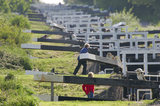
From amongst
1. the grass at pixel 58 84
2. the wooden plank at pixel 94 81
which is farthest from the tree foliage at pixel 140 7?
A: the wooden plank at pixel 94 81

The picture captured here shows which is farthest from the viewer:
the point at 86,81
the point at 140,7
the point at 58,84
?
the point at 140,7

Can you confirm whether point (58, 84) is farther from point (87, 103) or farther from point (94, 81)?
point (87, 103)

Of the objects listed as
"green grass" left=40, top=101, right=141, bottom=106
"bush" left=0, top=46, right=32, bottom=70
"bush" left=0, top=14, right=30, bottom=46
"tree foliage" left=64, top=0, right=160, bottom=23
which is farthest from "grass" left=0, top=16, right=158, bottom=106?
"tree foliage" left=64, top=0, right=160, bottom=23

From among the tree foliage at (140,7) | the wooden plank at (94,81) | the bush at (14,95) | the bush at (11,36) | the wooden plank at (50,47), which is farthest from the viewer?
the tree foliage at (140,7)

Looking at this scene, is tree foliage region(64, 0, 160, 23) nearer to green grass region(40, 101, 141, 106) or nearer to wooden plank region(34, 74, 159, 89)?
wooden plank region(34, 74, 159, 89)

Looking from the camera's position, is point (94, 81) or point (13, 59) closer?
point (94, 81)

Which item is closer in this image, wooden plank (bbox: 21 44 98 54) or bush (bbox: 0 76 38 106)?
bush (bbox: 0 76 38 106)

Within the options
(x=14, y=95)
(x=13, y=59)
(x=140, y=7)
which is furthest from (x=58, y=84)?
(x=140, y=7)

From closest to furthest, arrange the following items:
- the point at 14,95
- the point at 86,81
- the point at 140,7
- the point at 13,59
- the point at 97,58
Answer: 1. the point at 14,95
2. the point at 86,81
3. the point at 97,58
4. the point at 13,59
5. the point at 140,7

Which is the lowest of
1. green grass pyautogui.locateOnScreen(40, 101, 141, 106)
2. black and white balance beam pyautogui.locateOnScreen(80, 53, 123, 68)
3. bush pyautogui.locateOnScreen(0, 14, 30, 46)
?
green grass pyautogui.locateOnScreen(40, 101, 141, 106)

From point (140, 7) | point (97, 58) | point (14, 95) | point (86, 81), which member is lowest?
point (14, 95)

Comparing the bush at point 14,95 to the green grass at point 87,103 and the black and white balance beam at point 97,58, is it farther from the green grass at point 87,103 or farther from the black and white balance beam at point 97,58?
the black and white balance beam at point 97,58

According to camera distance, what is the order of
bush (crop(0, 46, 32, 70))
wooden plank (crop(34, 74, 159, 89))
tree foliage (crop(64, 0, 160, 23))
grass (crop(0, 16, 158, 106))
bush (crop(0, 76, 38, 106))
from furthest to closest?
tree foliage (crop(64, 0, 160, 23)) < bush (crop(0, 46, 32, 70)) < wooden plank (crop(34, 74, 159, 89)) < grass (crop(0, 16, 158, 106)) < bush (crop(0, 76, 38, 106))

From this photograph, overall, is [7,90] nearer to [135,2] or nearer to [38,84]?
[38,84]
